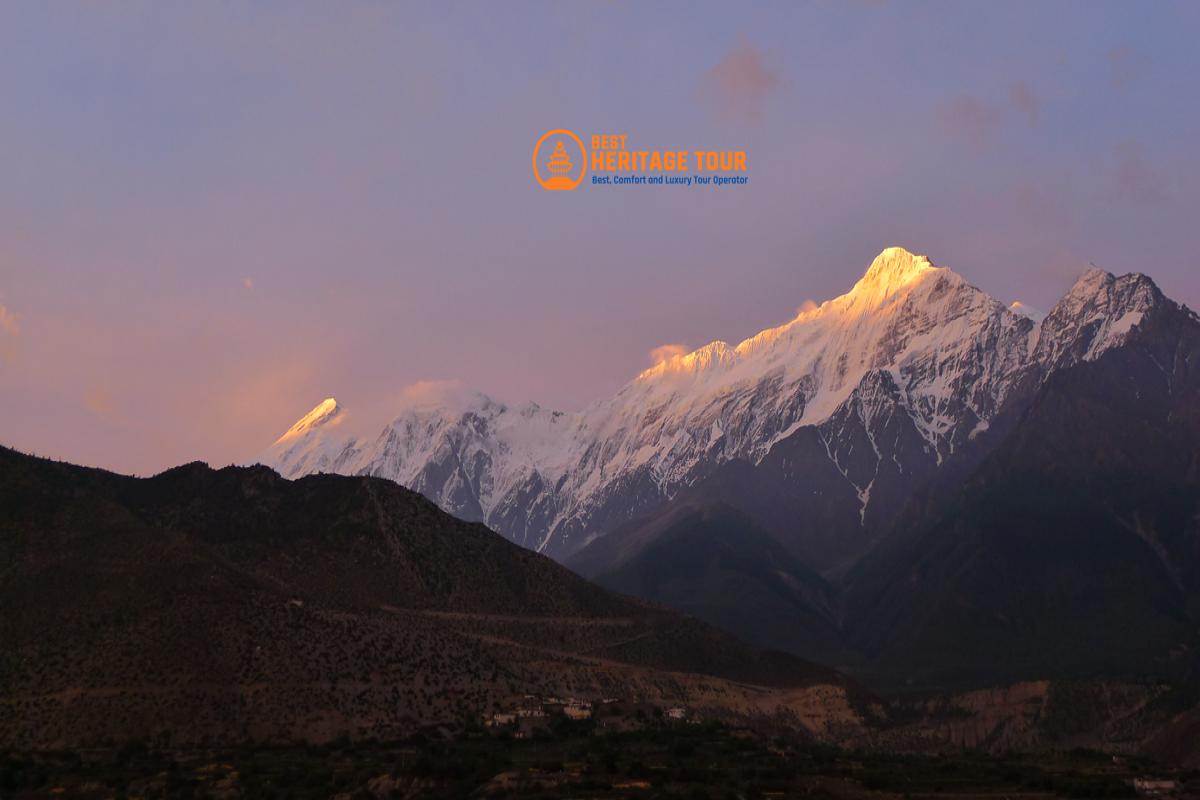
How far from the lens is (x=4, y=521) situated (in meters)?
198

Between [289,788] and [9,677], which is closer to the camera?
[289,788]

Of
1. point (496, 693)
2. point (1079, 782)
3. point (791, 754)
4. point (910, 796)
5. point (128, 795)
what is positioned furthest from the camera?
point (496, 693)

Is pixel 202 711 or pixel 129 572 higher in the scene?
pixel 129 572

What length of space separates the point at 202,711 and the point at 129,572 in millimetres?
24646

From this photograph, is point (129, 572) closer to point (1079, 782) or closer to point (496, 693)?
point (496, 693)

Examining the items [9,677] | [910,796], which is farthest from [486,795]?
[9,677]

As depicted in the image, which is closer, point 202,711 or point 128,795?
point 128,795

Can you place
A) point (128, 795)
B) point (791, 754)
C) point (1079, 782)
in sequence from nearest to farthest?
1. point (128, 795)
2. point (1079, 782)
3. point (791, 754)

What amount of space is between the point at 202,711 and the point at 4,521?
41.5 meters

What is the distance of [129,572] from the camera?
190 m

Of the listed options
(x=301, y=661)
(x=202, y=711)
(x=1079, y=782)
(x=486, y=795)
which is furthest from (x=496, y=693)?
(x=1079, y=782)

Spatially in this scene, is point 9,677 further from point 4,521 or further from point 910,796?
point 910,796

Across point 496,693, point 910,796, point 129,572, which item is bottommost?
point 910,796

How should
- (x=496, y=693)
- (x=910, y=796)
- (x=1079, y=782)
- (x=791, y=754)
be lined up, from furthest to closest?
(x=496, y=693), (x=791, y=754), (x=1079, y=782), (x=910, y=796)
